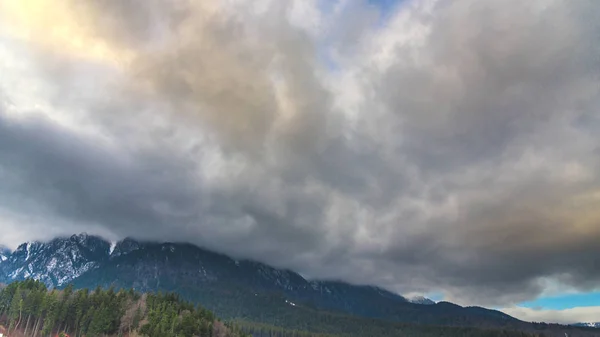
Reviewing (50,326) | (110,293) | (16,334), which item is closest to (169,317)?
(110,293)

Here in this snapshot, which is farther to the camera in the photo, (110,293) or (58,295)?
(110,293)

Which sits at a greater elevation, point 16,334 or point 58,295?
point 58,295

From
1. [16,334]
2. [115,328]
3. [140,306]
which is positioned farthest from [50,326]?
[140,306]

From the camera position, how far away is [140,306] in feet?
641

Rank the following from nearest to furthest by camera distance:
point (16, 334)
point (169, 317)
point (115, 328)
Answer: point (16, 334)
point (115, 328)
point (169, 317)

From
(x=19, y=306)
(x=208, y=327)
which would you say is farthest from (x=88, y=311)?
(x=208, y=327)

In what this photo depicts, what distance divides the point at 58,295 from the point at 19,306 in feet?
57.8

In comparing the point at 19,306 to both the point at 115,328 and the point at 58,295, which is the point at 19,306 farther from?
the point at 115,328

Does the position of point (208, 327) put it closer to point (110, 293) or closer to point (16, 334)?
point (110, 293)

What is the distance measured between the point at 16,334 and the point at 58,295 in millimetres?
22603

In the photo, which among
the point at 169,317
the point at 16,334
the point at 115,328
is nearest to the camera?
the point at 16,334

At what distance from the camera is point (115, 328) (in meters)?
175

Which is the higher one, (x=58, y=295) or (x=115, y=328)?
(x=58, y=295)

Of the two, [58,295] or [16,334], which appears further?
[58,295]
